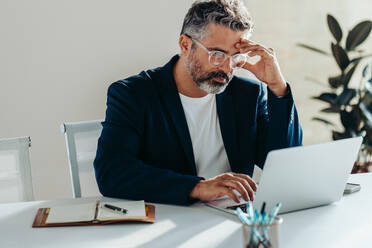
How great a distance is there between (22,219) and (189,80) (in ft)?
2.80

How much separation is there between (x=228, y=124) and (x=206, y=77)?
0.22 meters

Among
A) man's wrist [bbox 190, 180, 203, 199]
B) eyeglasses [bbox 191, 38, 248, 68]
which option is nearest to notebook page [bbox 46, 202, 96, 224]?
man's wrist [bbox 190, 180, 203, 199]

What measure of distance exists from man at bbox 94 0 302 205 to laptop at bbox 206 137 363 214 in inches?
13.5

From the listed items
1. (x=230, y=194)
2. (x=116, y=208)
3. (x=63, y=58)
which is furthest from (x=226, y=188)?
(x=63, y=58)

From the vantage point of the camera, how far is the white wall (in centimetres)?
285

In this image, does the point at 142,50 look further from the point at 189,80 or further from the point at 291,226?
the point at 291,226

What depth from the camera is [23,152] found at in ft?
6.36

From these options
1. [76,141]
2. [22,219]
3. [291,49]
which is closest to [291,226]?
[22,219]

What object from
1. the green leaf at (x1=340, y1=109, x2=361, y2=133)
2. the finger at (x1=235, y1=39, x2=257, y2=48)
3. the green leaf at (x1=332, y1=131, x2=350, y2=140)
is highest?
the finger at (x1=235, y1=39, x2=257, y2=48)

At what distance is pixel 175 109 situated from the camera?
192 cm

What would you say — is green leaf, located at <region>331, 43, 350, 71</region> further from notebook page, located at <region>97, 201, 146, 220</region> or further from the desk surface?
notebook page, located at <region>97, 201, 146, 220</region>

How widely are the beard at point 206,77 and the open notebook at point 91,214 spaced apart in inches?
21.8

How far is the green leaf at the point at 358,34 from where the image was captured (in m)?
3.04

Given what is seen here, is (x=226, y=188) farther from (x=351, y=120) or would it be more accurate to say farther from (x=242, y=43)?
(x=351, y=120)
